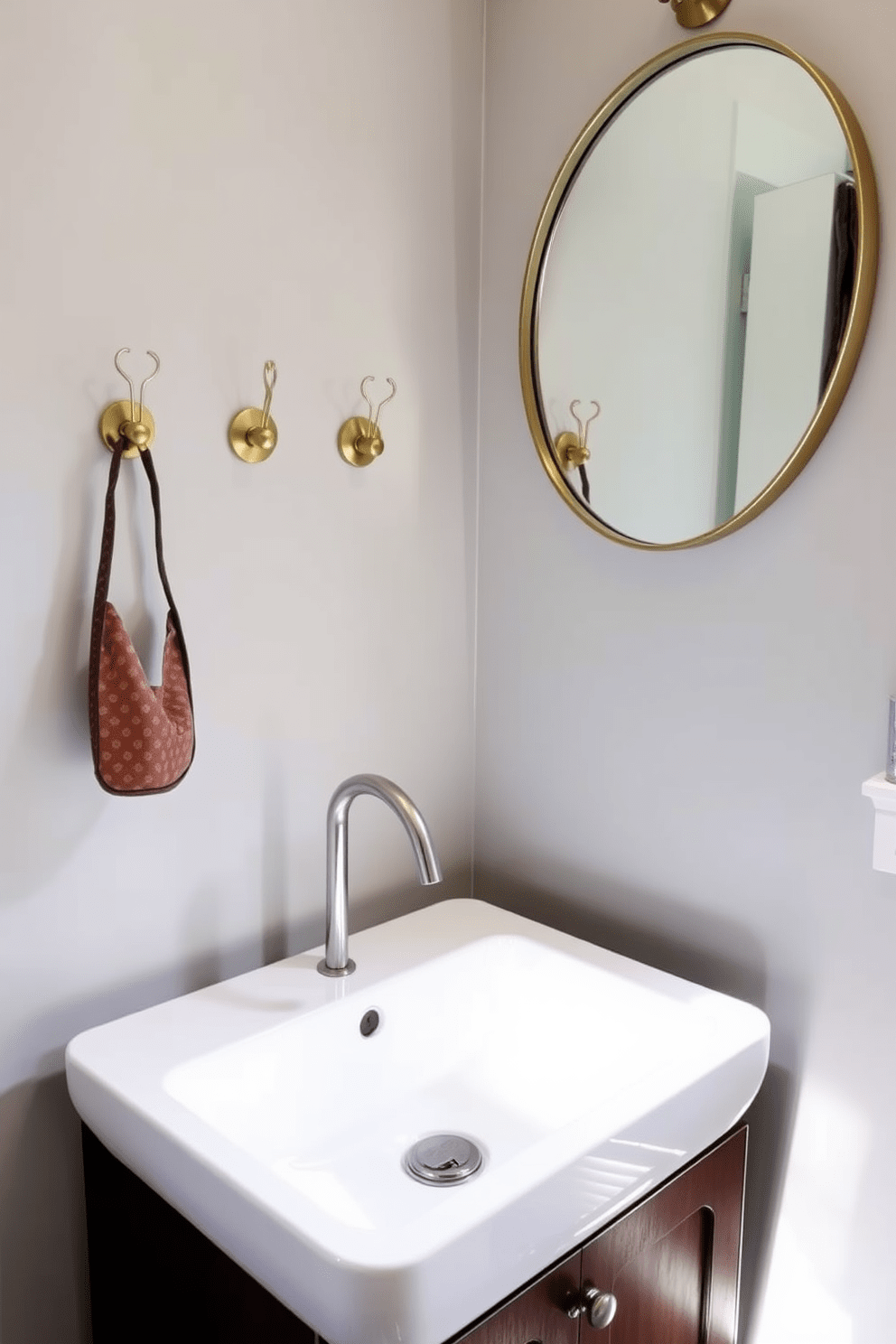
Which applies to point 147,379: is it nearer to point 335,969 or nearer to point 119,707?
point 119,707

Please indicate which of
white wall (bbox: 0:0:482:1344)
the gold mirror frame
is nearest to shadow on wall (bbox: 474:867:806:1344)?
white wall (bbox: 0:0:482:1344)

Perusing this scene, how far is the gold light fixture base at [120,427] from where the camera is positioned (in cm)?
116

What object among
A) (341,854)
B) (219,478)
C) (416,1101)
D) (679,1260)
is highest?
(219,478)

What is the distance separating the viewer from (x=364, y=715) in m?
1.49

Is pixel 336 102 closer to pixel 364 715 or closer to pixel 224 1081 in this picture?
pixel 364 715

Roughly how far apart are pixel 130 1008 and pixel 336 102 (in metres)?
1.14

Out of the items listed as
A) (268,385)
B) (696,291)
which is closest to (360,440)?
(268,385)

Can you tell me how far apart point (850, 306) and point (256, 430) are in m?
0.67

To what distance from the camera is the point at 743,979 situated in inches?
52.6

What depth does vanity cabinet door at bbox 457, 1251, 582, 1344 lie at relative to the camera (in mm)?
927

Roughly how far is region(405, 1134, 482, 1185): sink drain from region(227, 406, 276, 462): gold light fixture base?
0.82 meters

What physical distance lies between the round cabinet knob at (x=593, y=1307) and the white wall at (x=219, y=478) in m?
0.58

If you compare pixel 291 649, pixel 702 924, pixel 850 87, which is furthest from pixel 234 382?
pixel 702 924

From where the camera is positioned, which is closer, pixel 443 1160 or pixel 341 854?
pixel 443 1160
